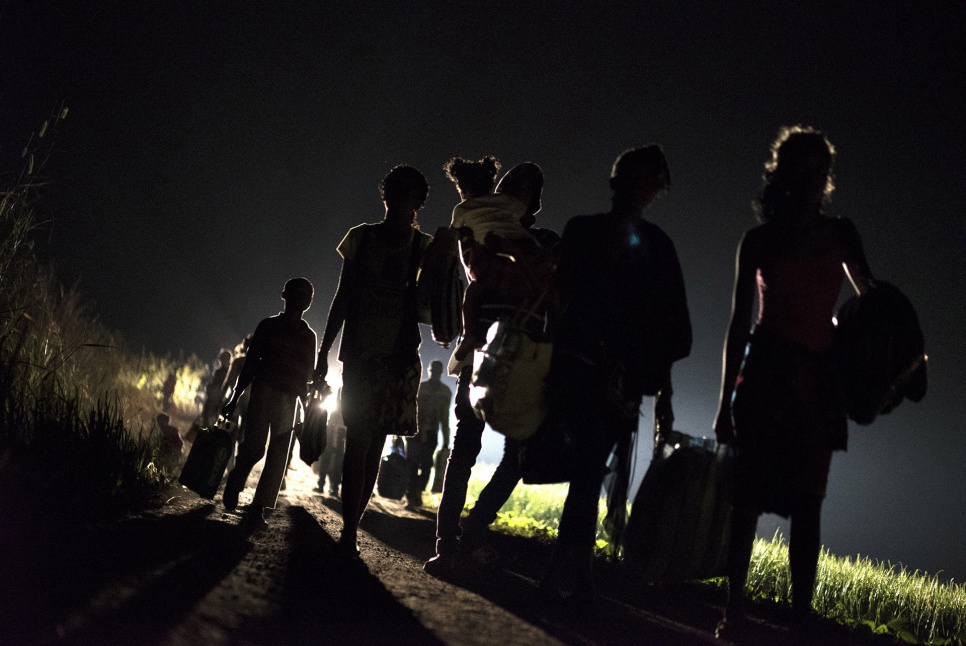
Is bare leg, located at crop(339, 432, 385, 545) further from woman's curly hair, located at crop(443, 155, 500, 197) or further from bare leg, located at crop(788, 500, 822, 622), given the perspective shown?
bare leg, located at crop(788, 500, 822, 622)

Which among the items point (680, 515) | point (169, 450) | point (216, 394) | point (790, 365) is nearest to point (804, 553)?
point (680, 515)

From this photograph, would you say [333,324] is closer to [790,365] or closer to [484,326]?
[484,326]

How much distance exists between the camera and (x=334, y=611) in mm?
2111

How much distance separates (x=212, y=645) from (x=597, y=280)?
2119mm

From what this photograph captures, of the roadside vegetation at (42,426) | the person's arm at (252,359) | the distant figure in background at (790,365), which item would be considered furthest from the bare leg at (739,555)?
the person's arm at (252,359)

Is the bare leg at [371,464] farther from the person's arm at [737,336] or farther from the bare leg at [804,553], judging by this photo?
the bare leg at [804,553]

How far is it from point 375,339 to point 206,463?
187 cm

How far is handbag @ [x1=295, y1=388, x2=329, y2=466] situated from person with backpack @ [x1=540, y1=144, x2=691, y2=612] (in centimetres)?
159

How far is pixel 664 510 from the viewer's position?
2912 millimetres

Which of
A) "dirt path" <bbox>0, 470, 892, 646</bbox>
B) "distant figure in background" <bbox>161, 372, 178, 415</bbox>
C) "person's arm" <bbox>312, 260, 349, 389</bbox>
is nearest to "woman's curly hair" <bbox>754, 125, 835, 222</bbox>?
"dirt path" <bbox>0, 470, 892, 646</bbox>

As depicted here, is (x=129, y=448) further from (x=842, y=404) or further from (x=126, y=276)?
(x=126, y=276)

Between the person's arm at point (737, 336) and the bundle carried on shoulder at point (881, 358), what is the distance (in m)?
0.38

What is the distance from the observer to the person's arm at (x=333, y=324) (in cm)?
362

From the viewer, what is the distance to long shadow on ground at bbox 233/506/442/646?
1807mm
